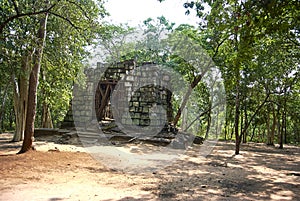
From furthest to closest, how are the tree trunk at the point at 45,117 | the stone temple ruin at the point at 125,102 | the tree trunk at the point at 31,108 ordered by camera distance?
the tree trunk at the point at 45,117
the stone temple ruin at the point at 125,102
the tree trunk at the point at 31,108

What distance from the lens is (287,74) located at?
545 inches

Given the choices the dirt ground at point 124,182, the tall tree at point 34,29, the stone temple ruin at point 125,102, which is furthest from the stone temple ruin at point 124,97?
the dirt ground at point 124,182

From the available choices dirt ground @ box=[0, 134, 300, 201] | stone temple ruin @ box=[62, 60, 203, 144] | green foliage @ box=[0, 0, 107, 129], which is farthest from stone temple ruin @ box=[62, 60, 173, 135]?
dirt ground @ box=[0, 134, 300, 201]

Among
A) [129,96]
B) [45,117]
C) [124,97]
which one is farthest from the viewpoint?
[45,117]

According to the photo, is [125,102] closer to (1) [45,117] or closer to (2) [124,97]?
(2) [124,97]

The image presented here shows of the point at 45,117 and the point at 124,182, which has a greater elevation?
the point at 45,117

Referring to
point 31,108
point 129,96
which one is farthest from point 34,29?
point 129,96

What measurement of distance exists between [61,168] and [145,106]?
726 centimetres

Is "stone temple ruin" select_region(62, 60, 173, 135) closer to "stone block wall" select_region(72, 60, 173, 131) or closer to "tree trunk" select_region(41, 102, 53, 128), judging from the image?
"stone block wall" select_region(72, 60, 173, 131)

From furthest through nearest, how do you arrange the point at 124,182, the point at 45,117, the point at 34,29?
the point at 45,117 → the point at 34,29 → the point at 124,182

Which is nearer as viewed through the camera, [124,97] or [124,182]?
[124,182]

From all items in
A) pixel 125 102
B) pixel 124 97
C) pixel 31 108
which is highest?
pixel 124 97

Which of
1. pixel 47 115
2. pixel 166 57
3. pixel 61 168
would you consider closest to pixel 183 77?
pixel 166 57

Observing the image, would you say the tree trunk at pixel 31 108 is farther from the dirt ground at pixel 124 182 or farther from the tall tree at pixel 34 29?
the dirt ground at pixel 124 182
